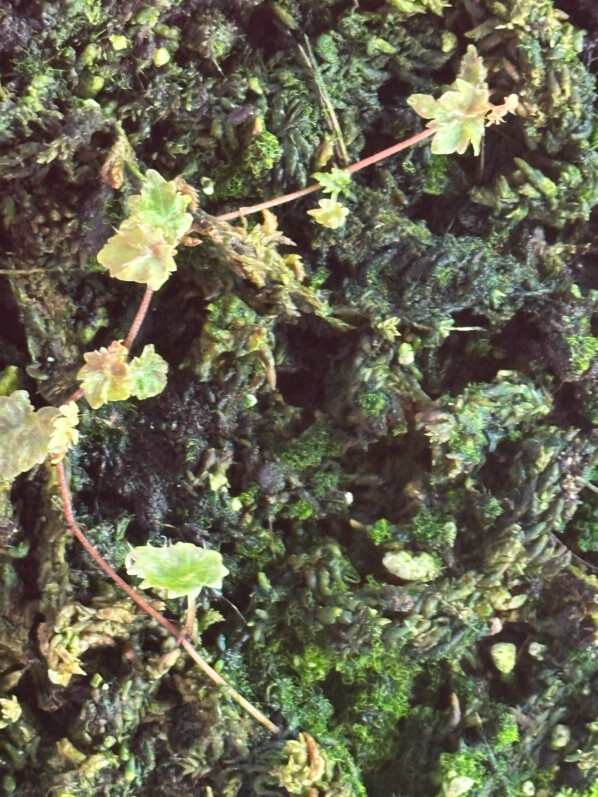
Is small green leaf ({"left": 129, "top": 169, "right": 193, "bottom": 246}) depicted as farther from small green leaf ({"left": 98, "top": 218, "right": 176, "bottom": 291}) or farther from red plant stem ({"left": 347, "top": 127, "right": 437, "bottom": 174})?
red plant stem ({"left": 347, "top": 127, "right": 437, "bottom": 174})

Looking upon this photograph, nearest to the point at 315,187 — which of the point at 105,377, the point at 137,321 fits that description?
the point at 137,321

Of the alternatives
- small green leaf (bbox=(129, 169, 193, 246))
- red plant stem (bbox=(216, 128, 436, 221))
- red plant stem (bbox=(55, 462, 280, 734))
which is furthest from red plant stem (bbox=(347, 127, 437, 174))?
red plant stem (bbox=(55, 462, 280, 734))

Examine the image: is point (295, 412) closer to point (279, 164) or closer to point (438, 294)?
point (438, 294)

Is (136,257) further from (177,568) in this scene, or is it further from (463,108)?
(463,108)

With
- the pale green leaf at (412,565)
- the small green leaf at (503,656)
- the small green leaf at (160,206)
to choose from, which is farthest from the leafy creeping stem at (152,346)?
the small green leaf at (503,656)

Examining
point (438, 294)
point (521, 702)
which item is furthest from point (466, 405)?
point (521, 702)

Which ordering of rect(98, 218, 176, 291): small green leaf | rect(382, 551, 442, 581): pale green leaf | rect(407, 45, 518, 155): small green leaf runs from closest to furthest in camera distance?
rect(98, 218, 176, 291): small green leaf → rect(407, 45, 518, 155): small green leaf → rect(382, 551, 442, 581): pale green leaf
